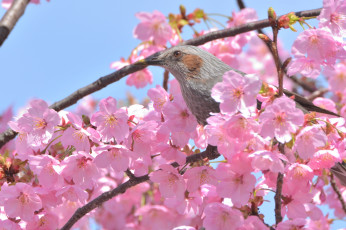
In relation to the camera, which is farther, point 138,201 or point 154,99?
point 138,201

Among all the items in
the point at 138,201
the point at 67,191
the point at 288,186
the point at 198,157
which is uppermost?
the point at 288,186

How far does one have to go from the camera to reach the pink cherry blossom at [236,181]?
1923 millimetres

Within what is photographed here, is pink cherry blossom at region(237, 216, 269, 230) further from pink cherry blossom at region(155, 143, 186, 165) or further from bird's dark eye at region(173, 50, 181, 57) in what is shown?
bird's dark eye at region(173, 50, 181, 57)

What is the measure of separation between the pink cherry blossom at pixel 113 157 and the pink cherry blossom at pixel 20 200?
38cm

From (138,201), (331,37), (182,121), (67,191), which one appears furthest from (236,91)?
(138,201)

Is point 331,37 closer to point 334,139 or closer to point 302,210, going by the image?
point 334,139

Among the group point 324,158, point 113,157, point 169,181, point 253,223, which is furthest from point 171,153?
point 324,158

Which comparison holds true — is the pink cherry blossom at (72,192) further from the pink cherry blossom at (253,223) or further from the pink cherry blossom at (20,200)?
the pink cherry blossom at (253,223)

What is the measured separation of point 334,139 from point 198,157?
2.07 feet

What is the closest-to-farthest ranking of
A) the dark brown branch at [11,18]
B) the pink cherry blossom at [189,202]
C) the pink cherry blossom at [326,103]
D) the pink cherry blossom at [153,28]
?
the pink cherry blossom at [189,202]
the pink cherry blossom at [326,103]
the dark brown branch at [11,18]
the pink cherry blossom at [153,28]

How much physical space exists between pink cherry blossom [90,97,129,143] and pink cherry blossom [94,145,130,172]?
5 centimetres

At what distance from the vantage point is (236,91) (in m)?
1.81

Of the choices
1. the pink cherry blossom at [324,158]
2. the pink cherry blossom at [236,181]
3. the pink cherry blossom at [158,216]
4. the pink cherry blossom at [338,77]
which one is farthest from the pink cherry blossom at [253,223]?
the pink cherry blossom at [338,77]

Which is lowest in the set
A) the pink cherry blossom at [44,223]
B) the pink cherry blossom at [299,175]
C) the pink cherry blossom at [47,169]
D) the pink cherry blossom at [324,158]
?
the pink cherry blossom at [44,223]
